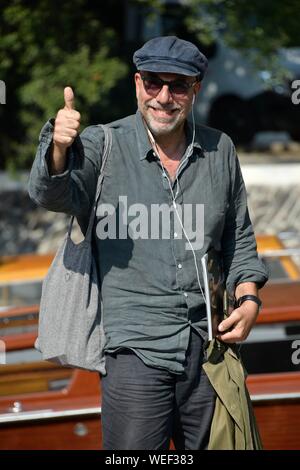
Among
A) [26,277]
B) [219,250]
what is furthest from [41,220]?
[219,250]

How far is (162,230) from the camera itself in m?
2.64

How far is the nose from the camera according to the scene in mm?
2592

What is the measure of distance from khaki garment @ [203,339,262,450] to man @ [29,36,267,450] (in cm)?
4

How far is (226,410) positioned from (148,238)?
517 millimetres

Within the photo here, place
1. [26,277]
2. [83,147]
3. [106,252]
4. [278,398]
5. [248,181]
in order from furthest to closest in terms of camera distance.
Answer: [248,181], [26,277], [278,398], [106,252], [83,147]

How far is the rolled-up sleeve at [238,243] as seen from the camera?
2.77 metres

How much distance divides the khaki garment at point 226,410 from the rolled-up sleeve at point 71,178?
524mm

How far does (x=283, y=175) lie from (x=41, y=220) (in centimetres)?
257

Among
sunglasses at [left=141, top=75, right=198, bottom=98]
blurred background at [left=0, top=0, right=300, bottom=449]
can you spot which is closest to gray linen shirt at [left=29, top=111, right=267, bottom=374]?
sunglasses at [left=141, top=75, right=198, bottom=98]

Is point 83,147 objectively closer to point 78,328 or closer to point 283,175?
point 78,328

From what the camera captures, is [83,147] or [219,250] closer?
[83,147]

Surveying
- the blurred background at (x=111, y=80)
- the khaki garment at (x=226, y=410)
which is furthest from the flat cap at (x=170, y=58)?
the blurred background at (x=111, y=80)
